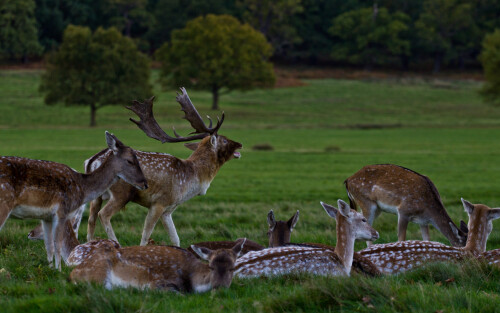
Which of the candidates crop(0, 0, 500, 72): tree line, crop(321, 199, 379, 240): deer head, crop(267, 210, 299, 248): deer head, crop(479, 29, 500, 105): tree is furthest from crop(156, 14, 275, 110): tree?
crop(321, 199, 379, 240): deer head

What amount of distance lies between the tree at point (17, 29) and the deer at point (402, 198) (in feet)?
249

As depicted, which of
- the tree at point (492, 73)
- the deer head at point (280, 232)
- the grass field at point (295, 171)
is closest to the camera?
the grass field at point (295, 171)

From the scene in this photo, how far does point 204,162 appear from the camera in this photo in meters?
10.6

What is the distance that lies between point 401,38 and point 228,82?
120 ft

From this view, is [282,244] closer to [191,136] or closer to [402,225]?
[402,225]

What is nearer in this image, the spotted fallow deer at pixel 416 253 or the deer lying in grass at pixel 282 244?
the deer lying in grass at pixel 282 244

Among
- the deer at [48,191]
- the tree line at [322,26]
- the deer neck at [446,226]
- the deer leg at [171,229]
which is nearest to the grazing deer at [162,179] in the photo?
the deer leg at [171,229]

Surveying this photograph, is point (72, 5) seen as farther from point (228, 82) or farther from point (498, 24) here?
point (498, 24)

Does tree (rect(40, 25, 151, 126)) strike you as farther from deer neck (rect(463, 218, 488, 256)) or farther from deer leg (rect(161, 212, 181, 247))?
deer neck (rect(463, 218, 488, 256))

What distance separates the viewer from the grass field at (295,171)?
5750 millimetres

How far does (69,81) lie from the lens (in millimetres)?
56969

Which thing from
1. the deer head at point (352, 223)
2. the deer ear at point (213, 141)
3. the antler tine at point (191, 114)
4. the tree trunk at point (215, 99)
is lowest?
the tree trunk at point (215, 99)

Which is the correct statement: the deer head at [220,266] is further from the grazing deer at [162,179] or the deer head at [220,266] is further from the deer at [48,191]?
the grazing deer at [162,179]

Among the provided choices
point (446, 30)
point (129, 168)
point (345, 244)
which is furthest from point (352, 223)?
point (446, 30)
